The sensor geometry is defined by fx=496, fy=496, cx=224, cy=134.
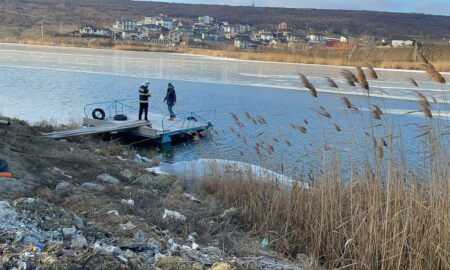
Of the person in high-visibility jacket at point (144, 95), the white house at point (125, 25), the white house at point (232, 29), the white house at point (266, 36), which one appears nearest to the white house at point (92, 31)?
the white house at point (125, 25)

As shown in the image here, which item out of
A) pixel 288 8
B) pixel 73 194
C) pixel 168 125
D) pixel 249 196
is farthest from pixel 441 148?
pixel 288 8

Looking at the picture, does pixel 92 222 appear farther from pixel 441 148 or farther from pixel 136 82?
pixel 136 82

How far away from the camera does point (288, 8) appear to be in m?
167

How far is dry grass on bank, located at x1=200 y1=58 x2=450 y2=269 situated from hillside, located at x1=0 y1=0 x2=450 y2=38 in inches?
3985

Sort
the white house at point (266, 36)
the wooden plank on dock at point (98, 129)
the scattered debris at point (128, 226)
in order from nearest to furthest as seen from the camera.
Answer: the scattered debris at point (128, 226) < the wooden plank on dock at point (98, 129) < the white house at point (266, 36)

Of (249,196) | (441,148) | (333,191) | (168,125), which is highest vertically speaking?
(441,148)

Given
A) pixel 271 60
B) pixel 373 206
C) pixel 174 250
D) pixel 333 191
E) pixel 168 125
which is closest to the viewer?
pixel 174 250

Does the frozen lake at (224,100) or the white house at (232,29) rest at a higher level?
the white house at (232,29)

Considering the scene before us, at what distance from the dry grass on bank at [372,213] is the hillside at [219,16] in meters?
101

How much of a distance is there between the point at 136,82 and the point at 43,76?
5296mm

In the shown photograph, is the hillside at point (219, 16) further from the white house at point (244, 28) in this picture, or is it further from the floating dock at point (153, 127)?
the floating dock at point (153, 127)

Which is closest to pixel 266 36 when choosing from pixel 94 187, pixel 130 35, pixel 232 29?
pixel 232 29

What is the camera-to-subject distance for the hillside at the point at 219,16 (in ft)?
387

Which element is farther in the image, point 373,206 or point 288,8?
point 288,8
